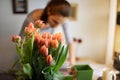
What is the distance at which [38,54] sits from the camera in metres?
0.96

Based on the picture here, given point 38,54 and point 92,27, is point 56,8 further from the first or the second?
point 38,54

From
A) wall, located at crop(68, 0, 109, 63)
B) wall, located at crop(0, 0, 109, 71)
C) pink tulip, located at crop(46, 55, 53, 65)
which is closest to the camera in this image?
pink tulip, located at crop(46, 55, 53, 65)

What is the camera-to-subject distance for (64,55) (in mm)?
994

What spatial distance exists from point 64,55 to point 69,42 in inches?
27.0

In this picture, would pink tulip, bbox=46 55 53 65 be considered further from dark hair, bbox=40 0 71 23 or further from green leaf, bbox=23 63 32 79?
dark hair, bbox=40 0 71 23

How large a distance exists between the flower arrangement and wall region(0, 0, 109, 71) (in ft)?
1.99

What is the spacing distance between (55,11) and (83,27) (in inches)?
12.5

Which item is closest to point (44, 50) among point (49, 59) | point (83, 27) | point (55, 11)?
point (49, 59)

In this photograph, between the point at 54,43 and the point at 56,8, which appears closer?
the point at 54,43

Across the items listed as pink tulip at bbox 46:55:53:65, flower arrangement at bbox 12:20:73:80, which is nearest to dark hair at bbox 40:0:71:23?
flower arrangement at bbox 12:20:73:80

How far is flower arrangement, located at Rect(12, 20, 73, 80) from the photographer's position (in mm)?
932

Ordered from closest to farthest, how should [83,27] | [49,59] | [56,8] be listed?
[49,59] → [56,8] → [83,27]

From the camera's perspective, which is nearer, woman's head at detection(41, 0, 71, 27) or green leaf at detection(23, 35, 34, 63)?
green leaf at detection(23, 35, 34, 63)

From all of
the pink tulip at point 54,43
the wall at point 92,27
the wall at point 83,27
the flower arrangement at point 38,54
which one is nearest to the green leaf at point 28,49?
the flower arrangement at point 38,54
